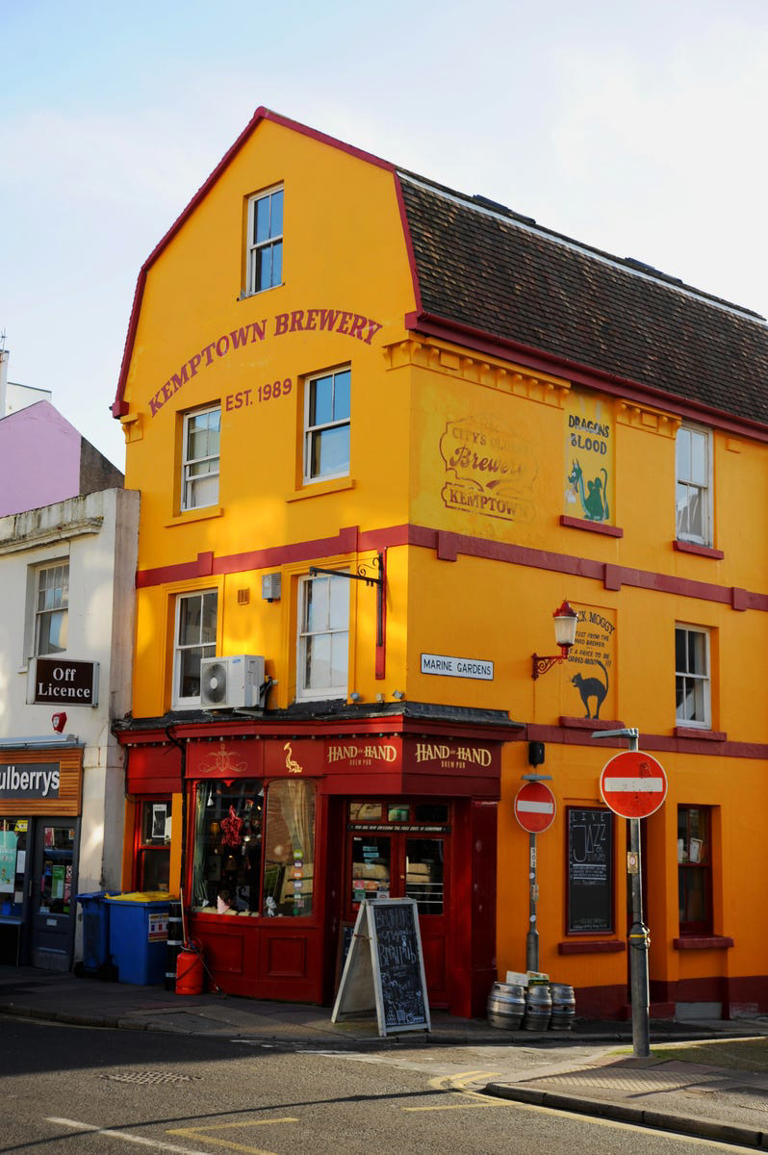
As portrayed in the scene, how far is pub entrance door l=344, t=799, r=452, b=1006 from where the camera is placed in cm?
1728

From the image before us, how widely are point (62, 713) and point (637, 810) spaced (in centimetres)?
1067

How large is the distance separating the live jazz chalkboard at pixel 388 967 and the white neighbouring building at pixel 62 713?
18.6 ft

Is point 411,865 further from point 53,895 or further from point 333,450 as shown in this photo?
point 53,895

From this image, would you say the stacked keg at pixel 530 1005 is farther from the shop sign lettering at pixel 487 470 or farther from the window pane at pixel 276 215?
the window pane at pixel 276 215

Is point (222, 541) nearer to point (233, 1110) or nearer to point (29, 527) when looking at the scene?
point (29, 527)

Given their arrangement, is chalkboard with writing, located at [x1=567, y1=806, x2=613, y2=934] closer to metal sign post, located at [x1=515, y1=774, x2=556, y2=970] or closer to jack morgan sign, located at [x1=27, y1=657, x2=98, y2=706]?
metal sign post, located at [x1=515, y1=774, x2=556, y2=970]

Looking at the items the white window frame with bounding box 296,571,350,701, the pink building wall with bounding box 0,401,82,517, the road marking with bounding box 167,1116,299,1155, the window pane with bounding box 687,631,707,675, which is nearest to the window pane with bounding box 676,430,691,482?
the window pane with bounding box 687,631,707,675

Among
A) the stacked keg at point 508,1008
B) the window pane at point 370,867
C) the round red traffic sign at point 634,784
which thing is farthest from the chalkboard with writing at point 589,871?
the round red traffic sign at point 634,784

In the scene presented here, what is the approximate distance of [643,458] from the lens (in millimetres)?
20484

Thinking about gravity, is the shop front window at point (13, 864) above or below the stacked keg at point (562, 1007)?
above

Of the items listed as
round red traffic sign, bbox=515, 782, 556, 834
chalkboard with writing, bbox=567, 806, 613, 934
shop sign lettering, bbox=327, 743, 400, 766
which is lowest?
chalkboard with writing, bbox=567, 806, 613, 934

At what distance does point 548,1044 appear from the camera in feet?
51.8

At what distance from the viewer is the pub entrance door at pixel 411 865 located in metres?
17.3

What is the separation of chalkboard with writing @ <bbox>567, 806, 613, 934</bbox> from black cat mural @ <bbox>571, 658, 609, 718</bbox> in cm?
139
